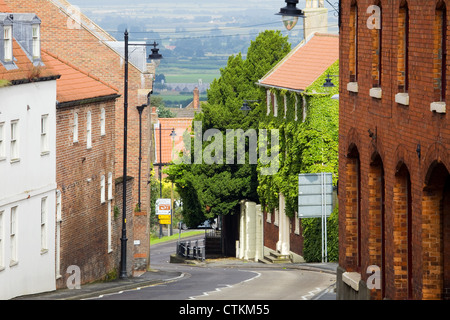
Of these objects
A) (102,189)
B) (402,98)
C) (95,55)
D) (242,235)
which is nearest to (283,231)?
(242,235)

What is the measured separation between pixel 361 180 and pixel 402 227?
10.3 ft

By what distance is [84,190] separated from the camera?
129 feet

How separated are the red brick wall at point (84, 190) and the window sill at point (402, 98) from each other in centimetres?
1648

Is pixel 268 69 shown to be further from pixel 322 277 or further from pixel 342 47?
pixel 342 47

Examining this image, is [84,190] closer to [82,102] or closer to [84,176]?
[84,176]

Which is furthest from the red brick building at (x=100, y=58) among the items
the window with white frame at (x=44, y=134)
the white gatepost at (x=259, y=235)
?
the window with white frame at (x=44, y=134)

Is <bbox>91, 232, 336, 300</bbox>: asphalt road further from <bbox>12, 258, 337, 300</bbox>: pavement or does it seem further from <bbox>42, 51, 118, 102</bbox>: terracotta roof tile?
<bbox>42, 51, 118, 102</bbox>: terracotta roof tile

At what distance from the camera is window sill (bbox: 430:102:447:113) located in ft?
63.5

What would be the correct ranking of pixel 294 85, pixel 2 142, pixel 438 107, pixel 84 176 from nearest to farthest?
pixel 438 107 < pixel 2 142 < pixel 84 176 < pixel 294 85

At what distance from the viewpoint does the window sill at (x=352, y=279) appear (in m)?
25.6

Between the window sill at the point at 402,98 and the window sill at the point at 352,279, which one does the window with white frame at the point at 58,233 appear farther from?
the window sill at the point at 402,98

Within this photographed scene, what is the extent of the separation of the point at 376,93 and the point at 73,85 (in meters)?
17.9

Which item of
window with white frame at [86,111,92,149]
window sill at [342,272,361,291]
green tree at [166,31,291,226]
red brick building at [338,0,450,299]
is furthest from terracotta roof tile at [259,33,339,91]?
window sill at [342,272,361,291]

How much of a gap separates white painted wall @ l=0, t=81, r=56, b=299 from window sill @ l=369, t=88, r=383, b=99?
11.1 meters
